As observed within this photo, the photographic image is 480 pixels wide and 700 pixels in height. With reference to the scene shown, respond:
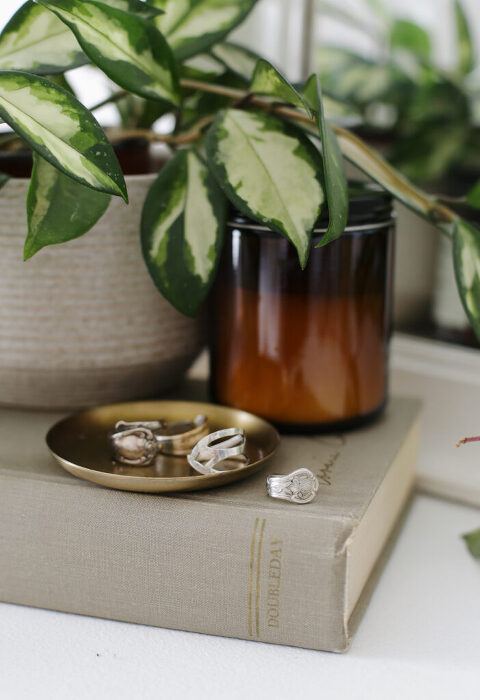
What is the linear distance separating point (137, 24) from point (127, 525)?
0.26 metres

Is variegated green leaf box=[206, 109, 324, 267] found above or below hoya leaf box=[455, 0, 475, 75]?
below

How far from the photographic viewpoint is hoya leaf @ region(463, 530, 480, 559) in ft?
1.60

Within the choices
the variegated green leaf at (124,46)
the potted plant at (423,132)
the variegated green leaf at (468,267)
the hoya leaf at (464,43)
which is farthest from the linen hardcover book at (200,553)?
the hoya leaf at (464,43)

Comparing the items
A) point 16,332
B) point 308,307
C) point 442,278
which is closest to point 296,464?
point 308,307

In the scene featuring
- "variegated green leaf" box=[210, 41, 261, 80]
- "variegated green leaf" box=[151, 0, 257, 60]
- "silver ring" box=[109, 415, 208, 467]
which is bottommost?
"silver ring" box=[109, 415, 208, 467]

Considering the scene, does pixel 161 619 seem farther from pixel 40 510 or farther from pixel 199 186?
pixel 199 186

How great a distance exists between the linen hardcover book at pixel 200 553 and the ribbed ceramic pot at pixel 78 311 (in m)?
0.08

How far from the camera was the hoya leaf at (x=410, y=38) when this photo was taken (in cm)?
87

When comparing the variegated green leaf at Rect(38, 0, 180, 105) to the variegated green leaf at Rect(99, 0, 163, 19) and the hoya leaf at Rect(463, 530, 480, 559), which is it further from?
the hoya leaf at Rect(463, 530, 480, 559)

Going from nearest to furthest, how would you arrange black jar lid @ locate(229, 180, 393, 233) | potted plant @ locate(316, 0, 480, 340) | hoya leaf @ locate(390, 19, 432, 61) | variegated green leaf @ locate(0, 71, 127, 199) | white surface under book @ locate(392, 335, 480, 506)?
1. variegated green leaf @ locate(0, 71, 127, 199)
2. black jar lid @ locate(229, 180, 393, 233)
3. white surface under book @ locate(392, 335, 480, 506)
4. potted plant @ locate(316, 0, 480, 340)
5. hoya leaf @ locate(390, 19, 432, 61)

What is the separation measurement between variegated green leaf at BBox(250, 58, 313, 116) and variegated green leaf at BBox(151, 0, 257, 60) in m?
0.04

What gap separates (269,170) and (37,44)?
146 mm

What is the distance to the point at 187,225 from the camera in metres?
0.46

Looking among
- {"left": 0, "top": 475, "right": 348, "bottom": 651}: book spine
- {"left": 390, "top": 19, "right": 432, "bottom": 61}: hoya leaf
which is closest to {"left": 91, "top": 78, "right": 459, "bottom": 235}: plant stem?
{"left": 0, "top": 475, "right": 348, "bottom": 651}: book spine
